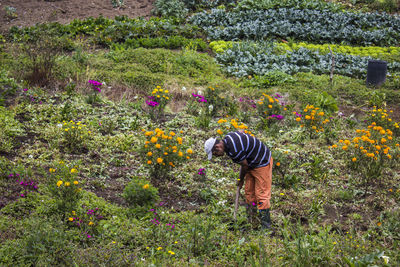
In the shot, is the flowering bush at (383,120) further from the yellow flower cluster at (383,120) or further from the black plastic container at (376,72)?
the black plastic container at (376,72)

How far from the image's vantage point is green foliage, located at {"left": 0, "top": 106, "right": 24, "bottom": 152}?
5.71 m

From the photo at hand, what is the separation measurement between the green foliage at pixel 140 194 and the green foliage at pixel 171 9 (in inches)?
403

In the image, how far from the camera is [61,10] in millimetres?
13773

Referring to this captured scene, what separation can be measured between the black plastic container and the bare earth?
797 centimetres

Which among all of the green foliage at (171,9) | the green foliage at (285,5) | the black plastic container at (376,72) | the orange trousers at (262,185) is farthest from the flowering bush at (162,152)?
the green foliage at (285,5)

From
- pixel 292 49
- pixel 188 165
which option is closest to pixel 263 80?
pixel 292 49

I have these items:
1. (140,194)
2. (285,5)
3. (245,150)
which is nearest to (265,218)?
(245,150)

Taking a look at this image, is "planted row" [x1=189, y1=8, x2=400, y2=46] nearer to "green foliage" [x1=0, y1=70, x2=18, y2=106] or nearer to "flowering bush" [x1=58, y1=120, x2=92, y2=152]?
"green foliage" [x1=0, y1=70, x2=18, y2=106]

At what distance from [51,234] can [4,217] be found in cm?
83

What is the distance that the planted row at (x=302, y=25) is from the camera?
12.9 m

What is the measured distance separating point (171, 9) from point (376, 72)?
7.49 m

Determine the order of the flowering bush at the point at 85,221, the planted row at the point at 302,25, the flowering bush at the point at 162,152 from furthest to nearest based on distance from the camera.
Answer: the planted row at the point at 302,25
the flowering bush at the point at 162,152
the flowering bush at the point at 85,221

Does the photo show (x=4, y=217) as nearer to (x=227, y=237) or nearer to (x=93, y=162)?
(x=93, y=162)

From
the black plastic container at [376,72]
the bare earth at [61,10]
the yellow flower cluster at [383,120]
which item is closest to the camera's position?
the yellow flower cluster at [383,120]
